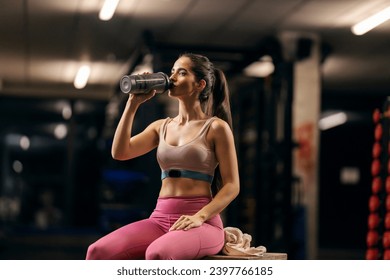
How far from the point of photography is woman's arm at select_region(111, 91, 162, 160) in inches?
73.2

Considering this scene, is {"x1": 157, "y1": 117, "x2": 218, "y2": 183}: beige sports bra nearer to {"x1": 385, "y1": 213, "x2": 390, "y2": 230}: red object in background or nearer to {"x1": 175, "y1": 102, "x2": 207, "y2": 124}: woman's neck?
{"x1": 175, "y1": 102, "x2": 207, "y2": 124}: woman's neck

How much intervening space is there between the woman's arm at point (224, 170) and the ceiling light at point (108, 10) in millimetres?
3719

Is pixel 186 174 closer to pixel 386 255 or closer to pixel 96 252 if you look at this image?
pixel 96 252

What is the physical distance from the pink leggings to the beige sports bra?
72 mm

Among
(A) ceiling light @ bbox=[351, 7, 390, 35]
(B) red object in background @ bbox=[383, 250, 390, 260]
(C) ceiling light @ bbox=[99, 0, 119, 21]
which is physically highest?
(C) ceiling light @ bbox=[99, 0, 119, 21]

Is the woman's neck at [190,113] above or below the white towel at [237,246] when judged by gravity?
above

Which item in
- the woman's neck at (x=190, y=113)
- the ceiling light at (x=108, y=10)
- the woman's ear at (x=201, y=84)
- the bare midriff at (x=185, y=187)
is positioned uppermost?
the ceiling light at (x=108, y=10)

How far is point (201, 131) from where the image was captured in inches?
74.3

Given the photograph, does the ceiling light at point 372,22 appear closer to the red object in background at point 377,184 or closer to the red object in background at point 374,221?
the red object in background at point 377,184

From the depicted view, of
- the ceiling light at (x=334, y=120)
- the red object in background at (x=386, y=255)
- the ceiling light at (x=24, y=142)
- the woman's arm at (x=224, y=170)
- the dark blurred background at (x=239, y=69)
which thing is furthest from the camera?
the ceiling light at (x=24, y=142)

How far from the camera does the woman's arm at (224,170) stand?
1836 millimetres

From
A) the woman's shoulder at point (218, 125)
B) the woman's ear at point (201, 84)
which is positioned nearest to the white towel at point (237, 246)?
the woman's shoulder at point (218, 125)

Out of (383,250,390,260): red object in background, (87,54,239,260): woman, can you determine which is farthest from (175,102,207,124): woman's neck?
(383,250,390,260): red object in background
